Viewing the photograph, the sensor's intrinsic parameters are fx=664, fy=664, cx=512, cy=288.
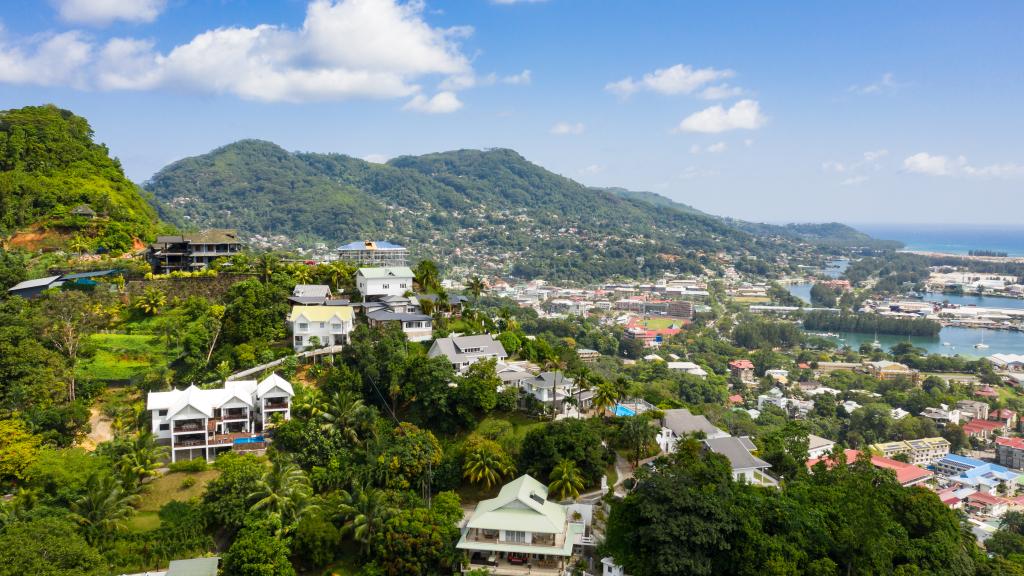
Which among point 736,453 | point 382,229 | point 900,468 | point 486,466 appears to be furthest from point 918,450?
point 382,229

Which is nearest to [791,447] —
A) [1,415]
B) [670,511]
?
[670,511]

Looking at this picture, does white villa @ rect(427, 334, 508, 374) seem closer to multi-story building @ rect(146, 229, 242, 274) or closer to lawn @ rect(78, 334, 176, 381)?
lawn @ rect(78, 334, 176, 381)

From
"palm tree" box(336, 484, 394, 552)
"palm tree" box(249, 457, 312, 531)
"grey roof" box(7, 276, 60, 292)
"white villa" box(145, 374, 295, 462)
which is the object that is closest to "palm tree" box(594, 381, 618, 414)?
"palm tree" box(336, 484, 394, 552)

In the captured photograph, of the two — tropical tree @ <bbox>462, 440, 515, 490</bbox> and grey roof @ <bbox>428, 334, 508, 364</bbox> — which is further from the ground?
grey roof @ <bbox>428, 334, 508, 364</bbox>

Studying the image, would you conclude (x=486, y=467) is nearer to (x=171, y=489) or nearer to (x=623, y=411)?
(x=623, y=411)

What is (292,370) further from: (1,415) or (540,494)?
(540,494)

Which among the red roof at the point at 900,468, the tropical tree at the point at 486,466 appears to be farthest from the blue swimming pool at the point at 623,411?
the red roof at the point at 900,468
